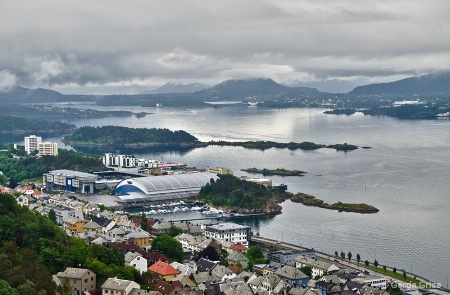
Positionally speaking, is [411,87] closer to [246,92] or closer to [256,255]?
[246,92]

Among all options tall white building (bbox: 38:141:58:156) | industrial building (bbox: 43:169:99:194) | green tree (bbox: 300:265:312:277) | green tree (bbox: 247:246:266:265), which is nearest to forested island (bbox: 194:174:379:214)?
industrial building (bbox: 43:169:99:194)

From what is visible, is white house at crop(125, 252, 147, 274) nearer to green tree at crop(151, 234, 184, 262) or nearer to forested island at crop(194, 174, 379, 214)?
green tree at crop(151, 234, 184, 262)

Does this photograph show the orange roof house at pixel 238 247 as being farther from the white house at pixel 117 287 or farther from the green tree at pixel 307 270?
the white house at pixel 117 287

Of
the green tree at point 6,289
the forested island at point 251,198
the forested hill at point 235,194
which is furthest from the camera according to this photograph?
the forested hill at point 235,194

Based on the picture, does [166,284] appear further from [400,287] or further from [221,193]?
[221,193]

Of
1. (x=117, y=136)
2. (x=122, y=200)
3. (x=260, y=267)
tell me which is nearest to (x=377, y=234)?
(x=260, y=267)

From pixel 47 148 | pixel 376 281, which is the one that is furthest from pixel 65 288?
pixel 47 148

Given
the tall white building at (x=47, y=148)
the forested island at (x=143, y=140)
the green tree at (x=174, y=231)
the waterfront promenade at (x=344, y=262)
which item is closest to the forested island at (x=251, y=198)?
the waterfront promenade at (x=344, y=262)
